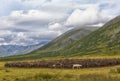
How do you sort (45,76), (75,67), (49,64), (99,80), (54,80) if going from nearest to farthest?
(99,80) → (54,80) → (45,76) → (75,67) → (49,64)

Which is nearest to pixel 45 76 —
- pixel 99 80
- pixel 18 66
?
pixel 99 80

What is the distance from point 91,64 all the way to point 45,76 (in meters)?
47.5

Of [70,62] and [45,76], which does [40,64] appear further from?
[45,76]

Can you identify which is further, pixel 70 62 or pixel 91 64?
pixel 70 62

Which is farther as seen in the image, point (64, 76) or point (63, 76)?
point (64, 76)

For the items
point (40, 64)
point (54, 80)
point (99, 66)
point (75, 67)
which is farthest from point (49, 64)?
point (54, 80)

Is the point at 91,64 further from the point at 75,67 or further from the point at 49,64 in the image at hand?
the point at 49,64

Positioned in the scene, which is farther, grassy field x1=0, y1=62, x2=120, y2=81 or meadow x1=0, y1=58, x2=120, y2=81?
meadow x1=0, y1=58, x2=120, y2=81

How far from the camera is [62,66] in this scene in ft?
302

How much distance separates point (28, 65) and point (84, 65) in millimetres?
20350

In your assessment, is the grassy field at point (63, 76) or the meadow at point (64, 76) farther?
the meadow at point (64, 76)

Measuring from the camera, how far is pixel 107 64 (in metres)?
92.2

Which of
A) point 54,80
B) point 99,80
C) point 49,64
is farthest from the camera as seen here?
point 49,64

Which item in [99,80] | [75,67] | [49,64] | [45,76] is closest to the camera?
[99,80]
